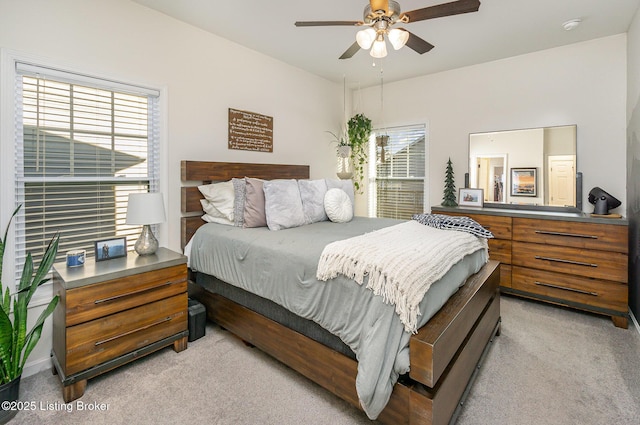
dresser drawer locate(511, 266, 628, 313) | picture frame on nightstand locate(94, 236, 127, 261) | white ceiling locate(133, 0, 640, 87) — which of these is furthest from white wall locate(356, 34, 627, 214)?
picture frame on nightstand locate(94, 236, 127, 261)

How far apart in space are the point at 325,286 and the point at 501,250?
2469mm

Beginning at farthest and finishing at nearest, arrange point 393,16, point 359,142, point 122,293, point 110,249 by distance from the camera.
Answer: point 359,142
point 110,249
point 122,293
point 393,16

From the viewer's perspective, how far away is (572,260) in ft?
9.50

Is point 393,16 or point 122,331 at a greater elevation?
point 393,16

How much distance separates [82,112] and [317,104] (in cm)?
272

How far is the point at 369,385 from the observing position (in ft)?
4.31

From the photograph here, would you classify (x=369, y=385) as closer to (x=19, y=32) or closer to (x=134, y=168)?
(x=134, y=168)

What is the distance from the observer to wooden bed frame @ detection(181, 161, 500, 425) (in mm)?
1326

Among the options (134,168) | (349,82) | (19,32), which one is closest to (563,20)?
(349,82)

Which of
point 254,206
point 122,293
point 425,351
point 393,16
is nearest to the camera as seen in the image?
point 425,351

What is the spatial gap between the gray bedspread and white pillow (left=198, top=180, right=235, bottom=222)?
0.46ft

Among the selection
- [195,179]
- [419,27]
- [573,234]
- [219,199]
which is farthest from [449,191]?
[195,179]

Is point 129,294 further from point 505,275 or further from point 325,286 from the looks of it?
point 505,275

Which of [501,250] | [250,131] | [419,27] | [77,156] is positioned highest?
[419,27]
